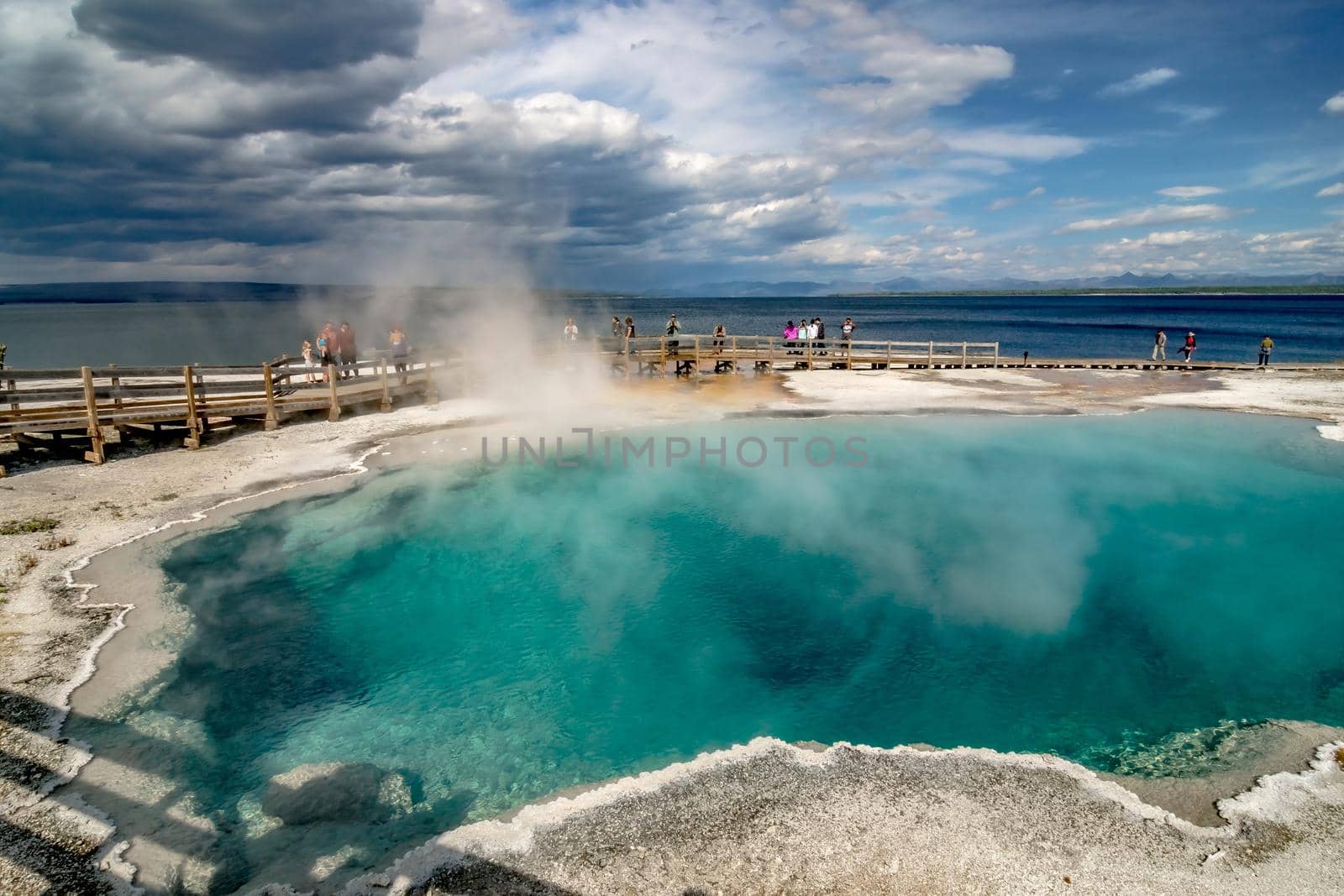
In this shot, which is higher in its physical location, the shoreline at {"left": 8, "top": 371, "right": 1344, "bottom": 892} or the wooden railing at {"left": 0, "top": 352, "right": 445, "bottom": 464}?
the wooden railing at {"left": 0, "top": 352, "right": 445, "bottom": 464}

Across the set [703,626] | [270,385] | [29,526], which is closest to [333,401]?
[270,385]

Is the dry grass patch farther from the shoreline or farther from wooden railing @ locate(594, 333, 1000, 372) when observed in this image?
wooden railing @ locate(594, 333, 1000, 372)

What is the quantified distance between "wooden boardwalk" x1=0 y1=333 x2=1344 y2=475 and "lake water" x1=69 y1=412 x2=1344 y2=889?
5.20 metres

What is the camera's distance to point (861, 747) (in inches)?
265

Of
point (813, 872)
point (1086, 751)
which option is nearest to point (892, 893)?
point (813, 872)

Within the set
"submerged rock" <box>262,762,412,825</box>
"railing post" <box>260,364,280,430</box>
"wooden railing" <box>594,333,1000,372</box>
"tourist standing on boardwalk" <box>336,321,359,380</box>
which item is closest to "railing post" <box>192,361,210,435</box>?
"railing post" <box>260,364,280,430</box>

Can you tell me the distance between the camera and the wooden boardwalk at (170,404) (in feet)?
47.8

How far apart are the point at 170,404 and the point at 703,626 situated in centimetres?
1467

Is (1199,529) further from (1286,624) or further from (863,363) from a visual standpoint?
(863,363)

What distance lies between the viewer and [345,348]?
22281 millimetres

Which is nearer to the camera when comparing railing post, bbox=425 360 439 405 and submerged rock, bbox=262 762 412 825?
submerged rock, bbox=262 762 412 825

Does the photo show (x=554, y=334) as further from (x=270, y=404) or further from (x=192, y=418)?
(x=192, y=418)

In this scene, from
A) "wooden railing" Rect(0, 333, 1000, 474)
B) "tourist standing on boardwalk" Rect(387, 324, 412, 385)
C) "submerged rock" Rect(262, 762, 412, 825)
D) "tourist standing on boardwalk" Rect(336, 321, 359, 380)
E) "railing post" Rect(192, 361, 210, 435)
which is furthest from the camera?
"tourist standing on boardwalk" Rect(336, 321, 359, 380)

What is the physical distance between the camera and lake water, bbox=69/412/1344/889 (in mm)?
6980
